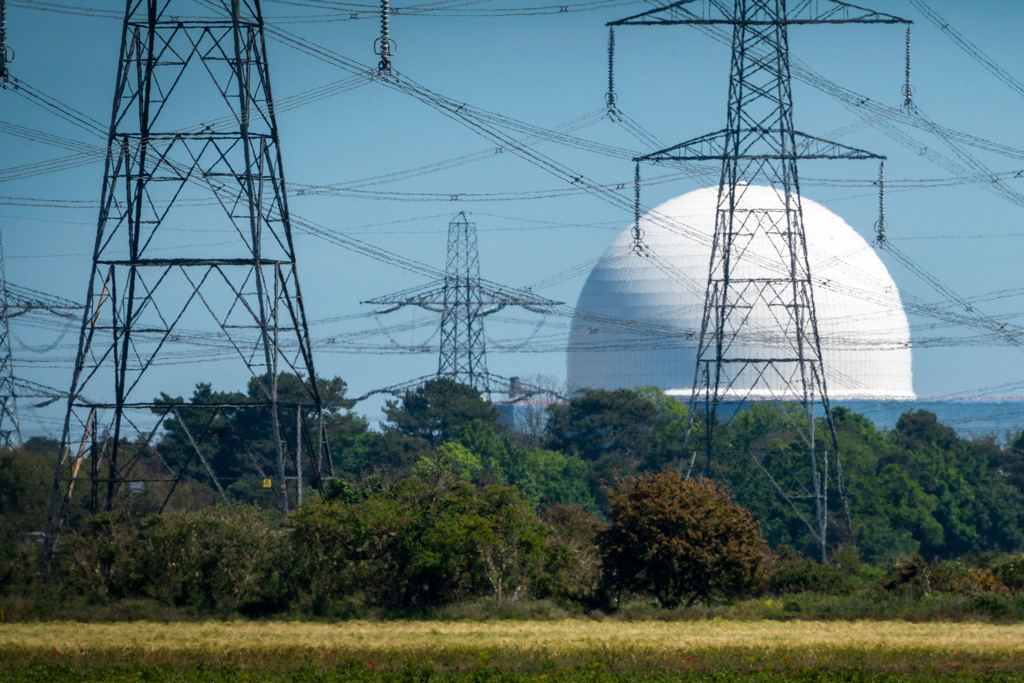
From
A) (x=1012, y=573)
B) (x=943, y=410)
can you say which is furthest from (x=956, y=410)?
(x=1012, y=573)

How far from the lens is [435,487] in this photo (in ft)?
157

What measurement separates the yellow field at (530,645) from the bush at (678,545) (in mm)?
6167

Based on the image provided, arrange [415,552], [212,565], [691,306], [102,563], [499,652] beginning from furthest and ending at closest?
[691,306]
[102,563]
[415,552]
[212,565]
[499,652]

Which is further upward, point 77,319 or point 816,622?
point 77,319

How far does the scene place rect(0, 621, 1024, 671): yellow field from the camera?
31.6 metres

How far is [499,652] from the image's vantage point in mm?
32500

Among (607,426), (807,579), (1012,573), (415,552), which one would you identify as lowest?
(807,579)

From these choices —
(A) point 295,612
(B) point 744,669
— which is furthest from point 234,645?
(B) point 744,669

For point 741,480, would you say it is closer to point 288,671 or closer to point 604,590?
point 604,590

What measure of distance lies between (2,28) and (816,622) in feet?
102

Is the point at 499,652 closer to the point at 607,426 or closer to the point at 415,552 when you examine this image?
the point at 415,552

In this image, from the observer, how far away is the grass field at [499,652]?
1162 inches

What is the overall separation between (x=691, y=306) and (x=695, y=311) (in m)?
0.87

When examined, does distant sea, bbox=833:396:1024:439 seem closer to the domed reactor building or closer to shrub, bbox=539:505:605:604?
the domed reactor building
